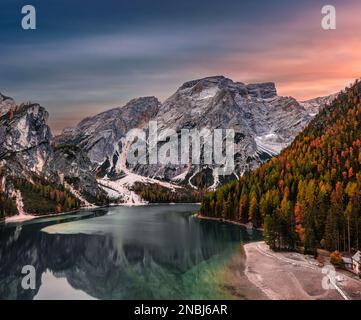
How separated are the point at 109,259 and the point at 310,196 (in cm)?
6570

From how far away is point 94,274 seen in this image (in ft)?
294

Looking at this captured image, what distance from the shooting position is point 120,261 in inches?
4053

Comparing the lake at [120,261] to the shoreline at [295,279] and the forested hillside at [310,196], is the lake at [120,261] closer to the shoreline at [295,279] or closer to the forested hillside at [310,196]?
the shoreline at [295,279]

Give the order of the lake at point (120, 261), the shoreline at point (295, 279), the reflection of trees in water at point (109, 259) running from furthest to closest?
the reflection of trees in water at point (109, 259), the lake at point (120, 261), the shoreline at point (295, 279)

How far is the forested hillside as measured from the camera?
347 feet

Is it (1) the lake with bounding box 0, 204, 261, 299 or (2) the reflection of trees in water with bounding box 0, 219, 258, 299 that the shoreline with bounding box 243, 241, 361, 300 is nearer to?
(1) the lake with bounding box 0, 204, 261, 299

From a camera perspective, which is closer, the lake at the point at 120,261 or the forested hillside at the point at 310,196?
the lake at the point at 120,261

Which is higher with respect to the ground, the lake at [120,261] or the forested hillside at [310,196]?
the forested hillside at [310,196]

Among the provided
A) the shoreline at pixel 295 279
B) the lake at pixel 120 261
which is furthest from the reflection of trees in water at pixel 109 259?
the shoreline at pixel 295 279

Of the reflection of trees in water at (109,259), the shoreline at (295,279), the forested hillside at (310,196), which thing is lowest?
the reflection of trees in water at (109,259)

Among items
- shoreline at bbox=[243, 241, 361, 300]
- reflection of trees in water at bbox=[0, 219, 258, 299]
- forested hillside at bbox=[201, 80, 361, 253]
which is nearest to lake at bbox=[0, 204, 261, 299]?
reflection of trees in water at bbox=[0, 219, 258, 299]

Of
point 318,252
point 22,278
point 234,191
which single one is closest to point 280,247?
point 318,252

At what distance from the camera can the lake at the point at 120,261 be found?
75.9m
